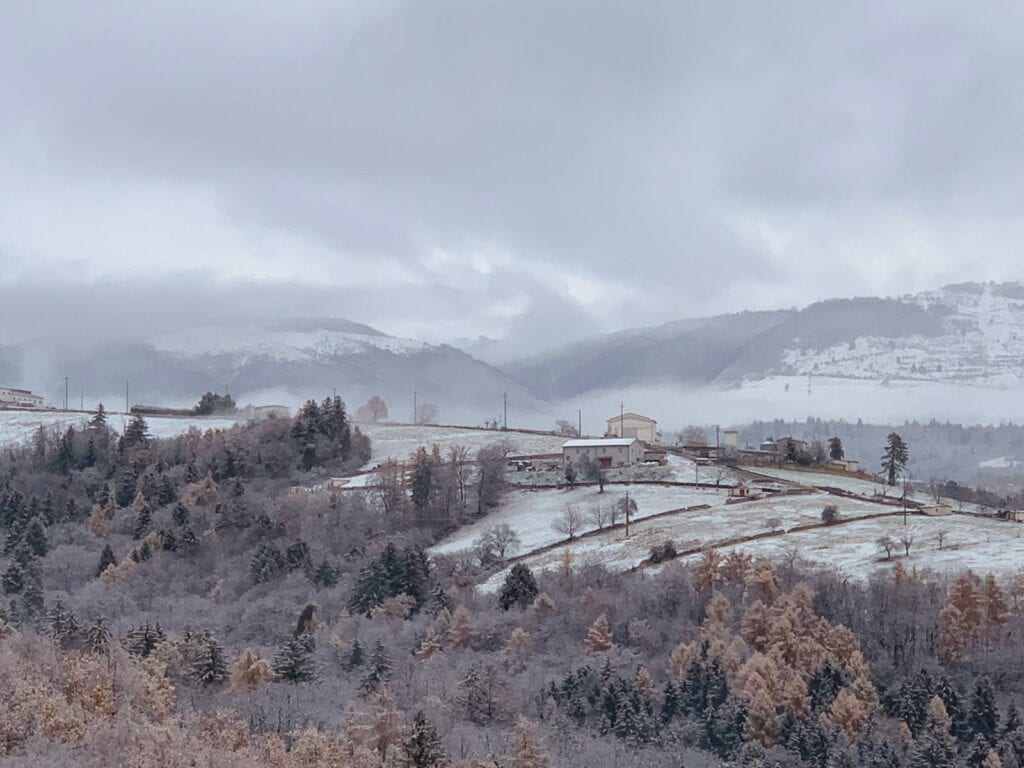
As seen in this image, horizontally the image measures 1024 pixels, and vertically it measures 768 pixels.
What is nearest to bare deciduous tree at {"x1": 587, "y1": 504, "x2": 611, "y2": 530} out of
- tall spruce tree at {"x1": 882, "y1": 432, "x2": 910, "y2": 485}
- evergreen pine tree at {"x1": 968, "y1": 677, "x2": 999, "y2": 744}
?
tall spruce tree at {"x1": 882, "y1": 432, "x2": 910, "y2": 485}

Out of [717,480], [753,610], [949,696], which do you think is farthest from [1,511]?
[949,696]

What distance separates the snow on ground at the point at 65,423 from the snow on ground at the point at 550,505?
1864 inches

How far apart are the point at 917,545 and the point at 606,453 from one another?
4256 centimetres

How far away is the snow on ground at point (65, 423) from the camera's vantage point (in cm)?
15188

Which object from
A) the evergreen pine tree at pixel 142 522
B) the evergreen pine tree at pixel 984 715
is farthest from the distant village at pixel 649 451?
the evergreen pine tree at pixel 984 715

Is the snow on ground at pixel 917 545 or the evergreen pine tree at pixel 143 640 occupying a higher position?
the snow on ground at pixel 917 545

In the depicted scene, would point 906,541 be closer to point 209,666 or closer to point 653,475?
point 653,475

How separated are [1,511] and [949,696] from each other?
9035 centimetres

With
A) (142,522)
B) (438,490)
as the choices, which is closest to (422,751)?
(438,490)

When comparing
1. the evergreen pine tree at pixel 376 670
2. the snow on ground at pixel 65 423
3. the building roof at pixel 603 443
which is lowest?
the evergreen pine tree at pixel 376 670

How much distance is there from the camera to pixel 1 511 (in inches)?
4877

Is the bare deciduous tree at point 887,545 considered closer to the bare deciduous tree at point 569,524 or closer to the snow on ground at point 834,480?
the bare deciduous tree at point 569,524

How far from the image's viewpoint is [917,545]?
291 feet

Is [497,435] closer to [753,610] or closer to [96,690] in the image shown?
[753,610]
